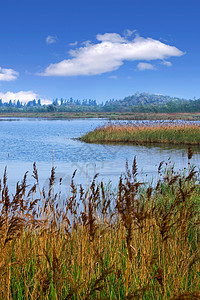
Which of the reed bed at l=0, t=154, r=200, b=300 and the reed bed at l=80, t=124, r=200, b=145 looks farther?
the reed bed at l=80, t=124, r=200, b=145

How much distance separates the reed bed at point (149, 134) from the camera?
2486 cm

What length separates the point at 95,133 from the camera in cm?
2806

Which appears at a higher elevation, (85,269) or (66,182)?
(85,269)

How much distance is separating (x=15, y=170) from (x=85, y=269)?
12144 millimetres

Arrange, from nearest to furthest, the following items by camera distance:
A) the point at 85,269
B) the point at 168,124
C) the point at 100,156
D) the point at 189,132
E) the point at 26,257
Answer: the point at 85,269
the point at 26,257
the point at 100,156
the point at 189,132
the point at 168,124

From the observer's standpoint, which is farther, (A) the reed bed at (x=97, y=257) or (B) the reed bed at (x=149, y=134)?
(B) the reed bed at (x=149, y=134)

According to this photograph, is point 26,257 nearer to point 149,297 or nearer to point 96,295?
point 96,295

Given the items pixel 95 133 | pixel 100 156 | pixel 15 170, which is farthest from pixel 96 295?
pixel 95 133

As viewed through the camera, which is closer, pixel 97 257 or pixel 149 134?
pixel 97 257

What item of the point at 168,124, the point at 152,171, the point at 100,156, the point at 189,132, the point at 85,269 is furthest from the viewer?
the point at 168,124

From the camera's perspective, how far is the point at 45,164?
16.5 m

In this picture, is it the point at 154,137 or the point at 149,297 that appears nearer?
the point at 149,297

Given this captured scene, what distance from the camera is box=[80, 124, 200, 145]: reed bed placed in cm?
2486

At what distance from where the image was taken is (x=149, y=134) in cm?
2598
